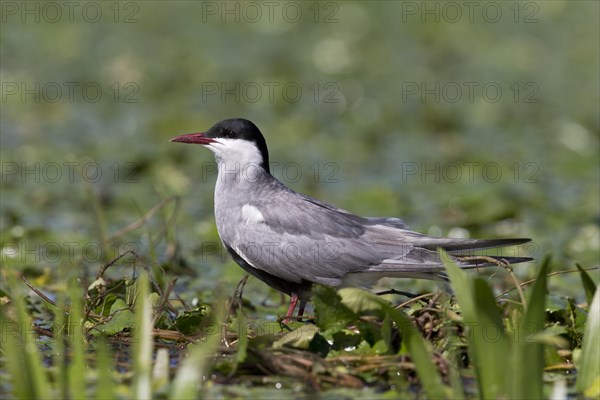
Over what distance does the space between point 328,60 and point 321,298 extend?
10.1 m

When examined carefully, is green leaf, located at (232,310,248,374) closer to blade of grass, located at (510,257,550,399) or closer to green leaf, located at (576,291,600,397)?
blade of grass, located at (510,257,550,399)

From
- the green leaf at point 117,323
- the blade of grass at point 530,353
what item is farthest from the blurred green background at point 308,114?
the blade of grass at point 530,353

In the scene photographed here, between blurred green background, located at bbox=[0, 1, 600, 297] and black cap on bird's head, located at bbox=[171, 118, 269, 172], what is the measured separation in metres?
0.88

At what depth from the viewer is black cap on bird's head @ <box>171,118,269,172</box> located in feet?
22.5

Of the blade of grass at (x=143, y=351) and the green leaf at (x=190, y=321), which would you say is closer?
the blade of grass at (x=143, y=351)

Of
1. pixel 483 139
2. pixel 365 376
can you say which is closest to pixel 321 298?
pixel 365 376

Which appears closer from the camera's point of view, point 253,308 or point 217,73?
point 253,308

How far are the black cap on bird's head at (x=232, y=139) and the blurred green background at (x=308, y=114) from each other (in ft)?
2.87

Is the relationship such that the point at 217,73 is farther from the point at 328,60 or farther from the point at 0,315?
the point at 0,315

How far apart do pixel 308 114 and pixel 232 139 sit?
646cm

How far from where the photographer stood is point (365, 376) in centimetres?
511

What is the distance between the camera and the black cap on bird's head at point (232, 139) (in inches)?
270

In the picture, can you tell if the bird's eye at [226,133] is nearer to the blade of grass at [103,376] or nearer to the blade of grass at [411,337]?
the blade of grass at [411,337]

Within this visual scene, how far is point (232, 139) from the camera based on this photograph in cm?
691
